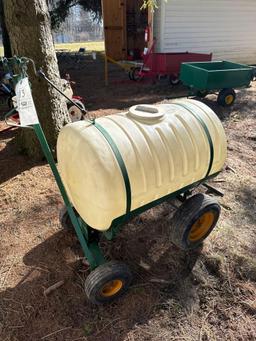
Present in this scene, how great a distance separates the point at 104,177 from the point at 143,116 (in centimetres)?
71

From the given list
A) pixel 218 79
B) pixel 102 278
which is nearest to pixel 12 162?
pixel 102 278

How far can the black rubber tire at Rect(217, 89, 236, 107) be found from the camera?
24.3ft

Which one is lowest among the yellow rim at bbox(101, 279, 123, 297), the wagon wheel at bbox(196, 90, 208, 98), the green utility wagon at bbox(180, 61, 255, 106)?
the yellow rim at bbox(101, 279, 123, 297)

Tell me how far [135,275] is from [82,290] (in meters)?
0.55

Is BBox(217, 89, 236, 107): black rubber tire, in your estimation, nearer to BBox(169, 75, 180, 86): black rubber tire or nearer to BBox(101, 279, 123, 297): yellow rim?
BBox(169, 75, 180, 86): black rubber tire

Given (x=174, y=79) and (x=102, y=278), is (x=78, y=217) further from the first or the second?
(x=174, y=79)

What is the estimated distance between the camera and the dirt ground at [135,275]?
250 cm

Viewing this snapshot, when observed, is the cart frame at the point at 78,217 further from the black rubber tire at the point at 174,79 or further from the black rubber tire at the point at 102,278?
the black rubber tire at the point at 174,79

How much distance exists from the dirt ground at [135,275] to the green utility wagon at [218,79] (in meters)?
3.26

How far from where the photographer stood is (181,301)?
2.69m

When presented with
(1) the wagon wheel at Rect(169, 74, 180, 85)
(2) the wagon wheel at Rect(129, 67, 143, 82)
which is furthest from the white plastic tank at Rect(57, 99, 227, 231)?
(2) the wagon wheel at Rect(129, 67, 143, 82)

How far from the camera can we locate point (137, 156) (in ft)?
7.53

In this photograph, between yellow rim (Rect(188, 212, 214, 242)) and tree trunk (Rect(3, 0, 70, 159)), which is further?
tree trunk (Rect(3, 0, 70, 159))

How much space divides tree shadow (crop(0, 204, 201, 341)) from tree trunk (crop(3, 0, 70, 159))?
2022 mm
